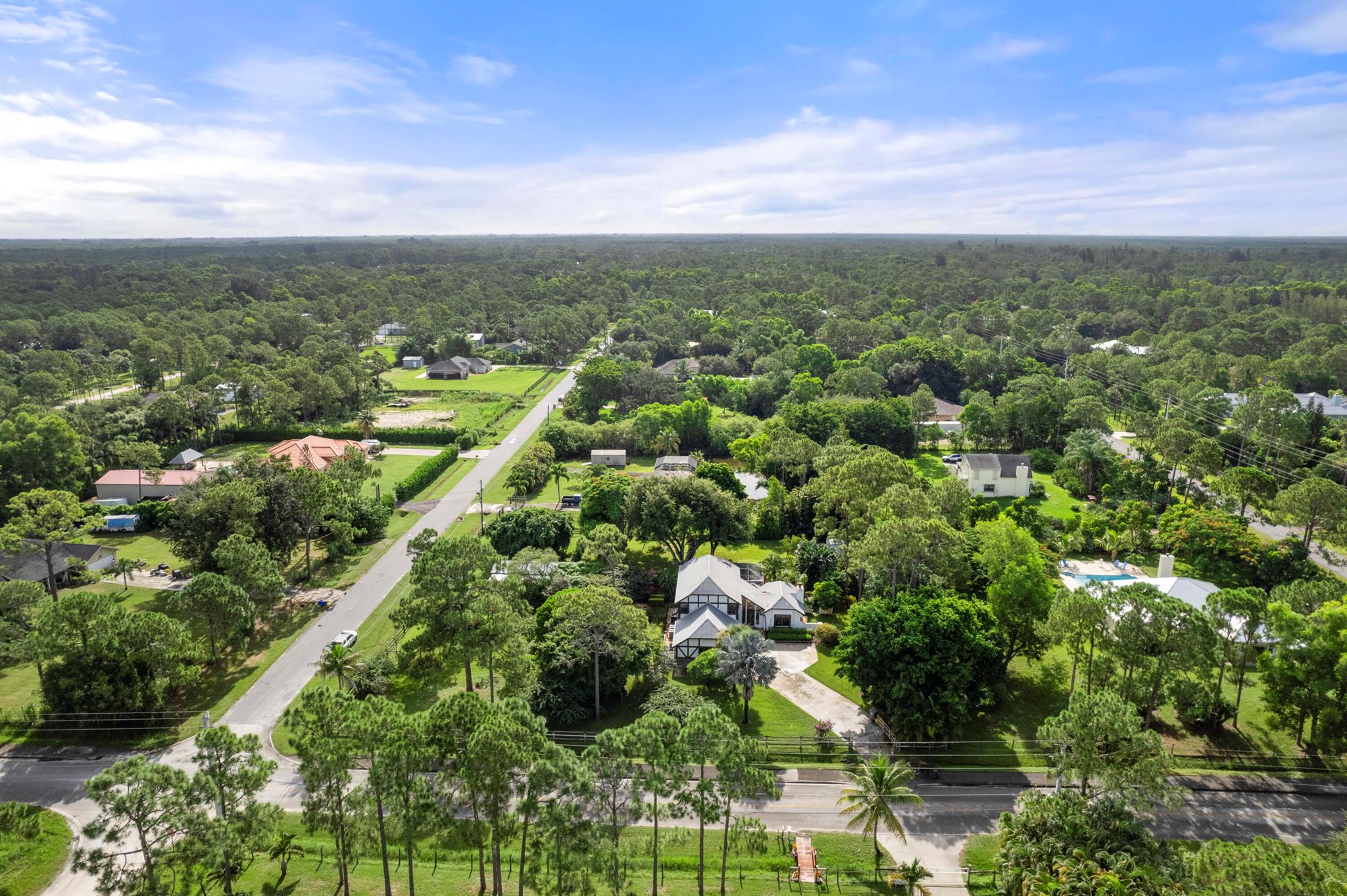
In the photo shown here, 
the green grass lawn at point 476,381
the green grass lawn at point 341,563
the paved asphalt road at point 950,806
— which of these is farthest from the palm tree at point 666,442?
the paved asphalt road at point 950,806

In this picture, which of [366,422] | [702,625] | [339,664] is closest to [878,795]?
[702,625]

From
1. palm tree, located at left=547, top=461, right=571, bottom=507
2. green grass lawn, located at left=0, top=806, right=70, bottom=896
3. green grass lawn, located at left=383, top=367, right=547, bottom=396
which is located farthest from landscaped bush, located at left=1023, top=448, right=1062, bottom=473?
green grass lawn, located at left=0, top=806, right=70, bottom=896

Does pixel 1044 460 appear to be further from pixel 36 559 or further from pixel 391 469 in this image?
pixel 36 559

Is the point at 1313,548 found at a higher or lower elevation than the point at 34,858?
higher

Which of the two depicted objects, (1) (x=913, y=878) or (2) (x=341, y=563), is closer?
(1) (x=913, y=878)

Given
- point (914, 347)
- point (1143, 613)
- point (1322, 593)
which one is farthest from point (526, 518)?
point (914, 347)

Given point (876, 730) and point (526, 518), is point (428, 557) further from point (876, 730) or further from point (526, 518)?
point (876, 730)
